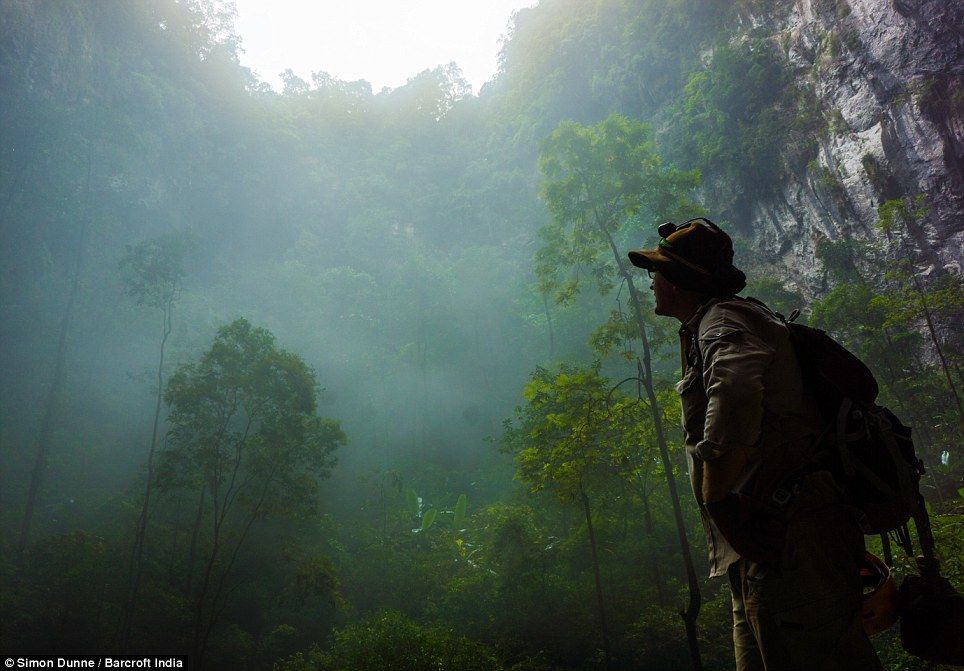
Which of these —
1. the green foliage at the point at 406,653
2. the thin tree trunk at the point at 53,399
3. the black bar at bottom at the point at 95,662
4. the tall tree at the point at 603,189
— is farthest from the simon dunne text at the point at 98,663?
the tall tree at the point at 603,189

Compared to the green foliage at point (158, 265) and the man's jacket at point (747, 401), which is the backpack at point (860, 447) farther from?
the green foliage at point (158, 265)

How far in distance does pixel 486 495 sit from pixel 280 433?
47.3ft

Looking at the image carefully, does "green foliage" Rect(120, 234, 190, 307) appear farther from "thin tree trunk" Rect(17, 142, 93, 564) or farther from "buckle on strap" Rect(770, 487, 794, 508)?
"buckle on strap" Rect(770, 487, 794, 508)

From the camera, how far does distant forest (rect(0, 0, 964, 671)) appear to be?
8961 mm

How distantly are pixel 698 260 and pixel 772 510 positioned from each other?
2.74 ft

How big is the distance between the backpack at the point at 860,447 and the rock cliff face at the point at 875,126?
1798cm

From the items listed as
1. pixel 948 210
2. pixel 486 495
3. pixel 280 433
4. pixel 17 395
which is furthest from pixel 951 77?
pixel 17 395

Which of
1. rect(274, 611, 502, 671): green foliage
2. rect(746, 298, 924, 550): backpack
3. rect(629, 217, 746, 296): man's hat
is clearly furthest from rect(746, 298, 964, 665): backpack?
rect(274, 611, 502, 671): green foliage

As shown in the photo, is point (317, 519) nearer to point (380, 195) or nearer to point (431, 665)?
point (431, 665)

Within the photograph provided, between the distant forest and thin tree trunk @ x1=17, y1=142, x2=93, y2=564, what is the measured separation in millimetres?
314

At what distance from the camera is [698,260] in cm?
168

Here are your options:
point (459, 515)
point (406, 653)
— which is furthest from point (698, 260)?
point (459, 515)

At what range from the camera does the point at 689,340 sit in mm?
1686

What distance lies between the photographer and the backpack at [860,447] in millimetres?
1326
